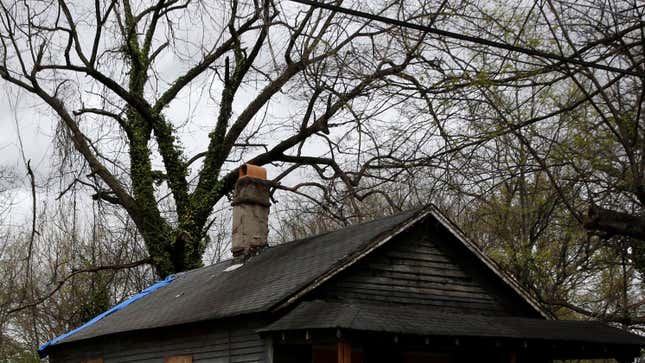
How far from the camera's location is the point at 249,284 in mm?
15148

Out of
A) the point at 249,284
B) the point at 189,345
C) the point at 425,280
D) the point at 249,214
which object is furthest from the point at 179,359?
the point at 425,280

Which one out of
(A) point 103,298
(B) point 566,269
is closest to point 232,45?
(A) point 103,298

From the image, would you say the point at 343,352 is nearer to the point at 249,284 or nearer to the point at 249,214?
the point at 249,284

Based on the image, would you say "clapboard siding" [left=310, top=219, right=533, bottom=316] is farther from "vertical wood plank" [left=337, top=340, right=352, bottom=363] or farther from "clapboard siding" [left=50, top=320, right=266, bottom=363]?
"vertical wood plank" [left=337, top=340, right=352, bottom=363]

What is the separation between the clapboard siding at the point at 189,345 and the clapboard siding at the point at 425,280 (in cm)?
146

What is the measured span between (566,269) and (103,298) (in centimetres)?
1511

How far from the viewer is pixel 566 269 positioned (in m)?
22.6

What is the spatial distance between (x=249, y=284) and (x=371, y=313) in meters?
3.60

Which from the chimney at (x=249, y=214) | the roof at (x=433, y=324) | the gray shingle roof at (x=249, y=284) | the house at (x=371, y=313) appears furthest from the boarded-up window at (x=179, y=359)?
the roof at (x=433, y=324)

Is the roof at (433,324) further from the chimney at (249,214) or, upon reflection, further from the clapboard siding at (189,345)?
the chimney at (249,214)

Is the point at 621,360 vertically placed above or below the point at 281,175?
below

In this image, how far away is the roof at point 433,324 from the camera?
11625 millimetres

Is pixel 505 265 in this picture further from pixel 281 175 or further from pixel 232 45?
pixel 232 45

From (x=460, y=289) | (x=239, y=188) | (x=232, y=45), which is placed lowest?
(x=460, y=289)
